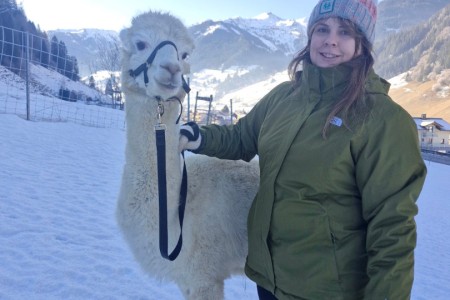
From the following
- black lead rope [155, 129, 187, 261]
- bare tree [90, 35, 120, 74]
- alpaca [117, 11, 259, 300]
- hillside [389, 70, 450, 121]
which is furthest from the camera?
hillside [389, 70, 450, 121]

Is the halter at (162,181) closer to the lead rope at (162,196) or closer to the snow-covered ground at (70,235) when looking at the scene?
the lead rope at (162,196)

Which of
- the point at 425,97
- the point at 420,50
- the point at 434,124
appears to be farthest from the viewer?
the point at 420,50

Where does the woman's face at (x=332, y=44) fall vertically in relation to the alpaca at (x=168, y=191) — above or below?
above

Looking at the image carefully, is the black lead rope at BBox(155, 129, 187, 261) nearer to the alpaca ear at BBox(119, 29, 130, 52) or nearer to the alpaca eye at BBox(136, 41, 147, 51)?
the alpaca eye at BBox(136, 41, 147, 51)

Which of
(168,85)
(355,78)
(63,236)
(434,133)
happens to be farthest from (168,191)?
(434,133)

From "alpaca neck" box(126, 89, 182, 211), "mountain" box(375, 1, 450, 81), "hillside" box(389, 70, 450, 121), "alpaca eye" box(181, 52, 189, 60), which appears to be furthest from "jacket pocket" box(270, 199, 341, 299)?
"mountain" box(375, 1, 450, 81)

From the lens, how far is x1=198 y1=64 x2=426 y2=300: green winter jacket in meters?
1.30

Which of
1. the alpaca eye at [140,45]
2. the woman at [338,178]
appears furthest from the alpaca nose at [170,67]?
the woman at [338,178]

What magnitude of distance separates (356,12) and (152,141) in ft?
3.99

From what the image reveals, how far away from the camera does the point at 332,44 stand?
1.56 metres

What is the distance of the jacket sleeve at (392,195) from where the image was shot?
4.22 ft

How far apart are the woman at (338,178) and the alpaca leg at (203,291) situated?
46 centimetres

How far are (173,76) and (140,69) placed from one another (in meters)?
0.22

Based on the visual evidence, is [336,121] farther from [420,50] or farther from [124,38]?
[420,50]
